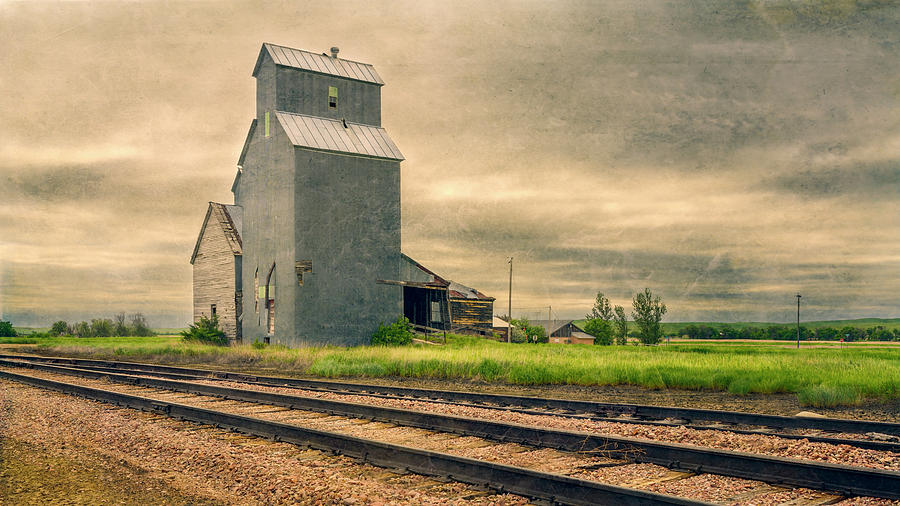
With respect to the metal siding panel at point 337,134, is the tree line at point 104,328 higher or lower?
lower

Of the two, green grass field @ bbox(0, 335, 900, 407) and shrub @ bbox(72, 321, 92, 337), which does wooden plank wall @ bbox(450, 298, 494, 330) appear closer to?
green grass field @ bbox(0, 335, 900, 407)

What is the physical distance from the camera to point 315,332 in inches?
1181

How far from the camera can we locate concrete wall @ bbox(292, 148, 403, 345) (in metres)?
Answer: 30.2

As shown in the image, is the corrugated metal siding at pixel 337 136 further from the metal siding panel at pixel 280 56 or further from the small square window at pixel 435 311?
the small square window at pixel 435 311

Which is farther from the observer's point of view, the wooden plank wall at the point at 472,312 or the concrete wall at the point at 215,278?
the wooden plank wall at the point at 472,312

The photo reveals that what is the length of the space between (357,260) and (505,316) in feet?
148

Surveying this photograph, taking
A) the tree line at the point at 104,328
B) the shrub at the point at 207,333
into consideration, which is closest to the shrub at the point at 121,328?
the tree line at the point at 104,328

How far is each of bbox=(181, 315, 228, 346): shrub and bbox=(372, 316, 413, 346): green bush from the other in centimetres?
1023

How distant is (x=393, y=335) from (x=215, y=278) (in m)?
13.2

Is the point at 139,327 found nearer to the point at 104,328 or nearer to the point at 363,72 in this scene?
the point at 104,328

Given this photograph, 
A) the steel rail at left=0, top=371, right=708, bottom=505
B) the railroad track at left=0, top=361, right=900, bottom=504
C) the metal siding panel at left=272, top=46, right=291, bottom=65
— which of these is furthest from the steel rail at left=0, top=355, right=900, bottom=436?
the metal siding panel at left=272, top=46, right=291, bottom=65

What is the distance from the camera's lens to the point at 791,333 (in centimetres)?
8344

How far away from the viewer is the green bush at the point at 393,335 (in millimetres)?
31156

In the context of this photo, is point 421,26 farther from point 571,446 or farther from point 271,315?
point 271,315
